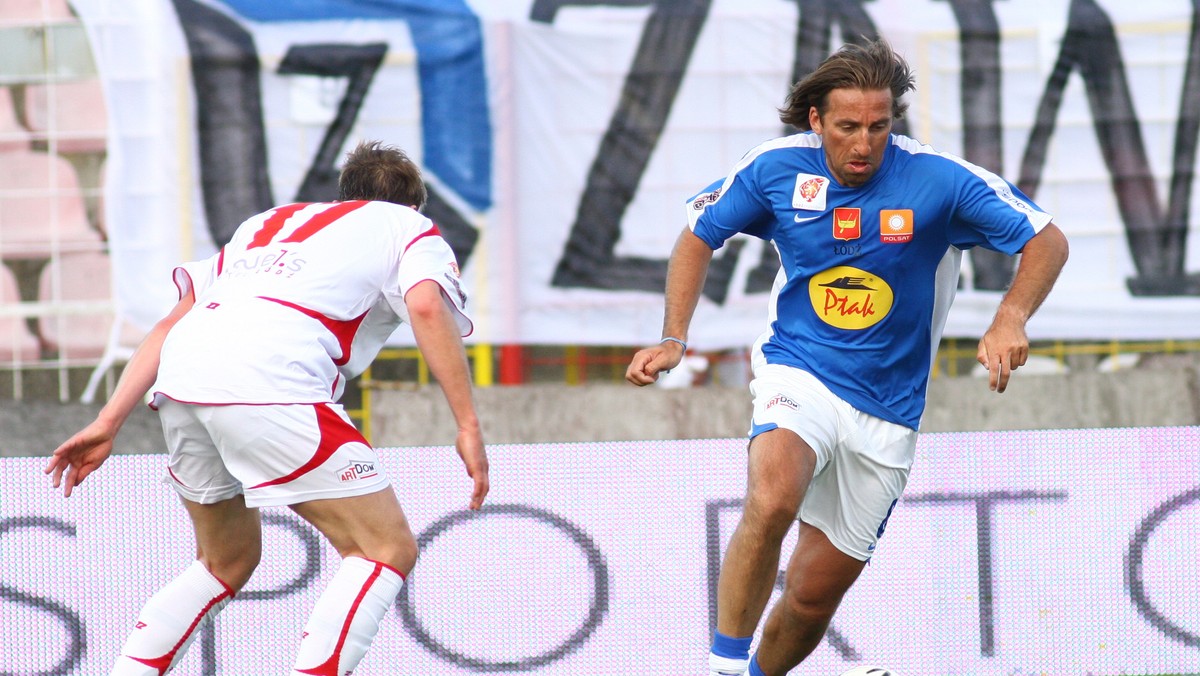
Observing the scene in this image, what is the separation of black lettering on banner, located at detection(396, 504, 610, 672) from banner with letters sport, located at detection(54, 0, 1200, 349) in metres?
3.24

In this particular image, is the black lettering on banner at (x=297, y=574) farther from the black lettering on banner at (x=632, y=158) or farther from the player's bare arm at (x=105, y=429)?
the black lettering on banner at (x=632, y=158)

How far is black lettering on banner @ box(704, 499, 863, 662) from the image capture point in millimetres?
5383

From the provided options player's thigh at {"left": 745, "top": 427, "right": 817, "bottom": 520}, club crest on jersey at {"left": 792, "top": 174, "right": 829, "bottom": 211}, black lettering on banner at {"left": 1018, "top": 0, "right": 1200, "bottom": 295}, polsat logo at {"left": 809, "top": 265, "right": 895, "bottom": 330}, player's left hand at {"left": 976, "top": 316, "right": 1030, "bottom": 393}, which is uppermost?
club crest on jersey at {"left": 792, "top": 174, "right": 829, "bottom": 211}

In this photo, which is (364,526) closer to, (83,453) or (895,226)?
(83,453)

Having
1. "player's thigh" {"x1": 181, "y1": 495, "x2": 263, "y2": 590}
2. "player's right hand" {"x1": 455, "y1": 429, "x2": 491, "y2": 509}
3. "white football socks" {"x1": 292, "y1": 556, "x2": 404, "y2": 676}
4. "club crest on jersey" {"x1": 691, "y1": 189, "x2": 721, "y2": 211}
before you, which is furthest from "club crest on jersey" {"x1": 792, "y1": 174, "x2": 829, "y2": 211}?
"player's thigh" {"x1": 181, "y1": 495, "x2": 263, "y2": 590}

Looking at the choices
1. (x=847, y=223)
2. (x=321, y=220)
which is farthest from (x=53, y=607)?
(x=847, y=223)

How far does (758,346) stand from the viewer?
15.1 ft

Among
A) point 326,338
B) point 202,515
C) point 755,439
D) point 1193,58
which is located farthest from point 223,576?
point 1193,58

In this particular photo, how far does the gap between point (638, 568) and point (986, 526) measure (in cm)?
141

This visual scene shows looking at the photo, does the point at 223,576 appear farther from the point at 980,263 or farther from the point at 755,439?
the point at 980,263

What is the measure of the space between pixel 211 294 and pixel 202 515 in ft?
2.19

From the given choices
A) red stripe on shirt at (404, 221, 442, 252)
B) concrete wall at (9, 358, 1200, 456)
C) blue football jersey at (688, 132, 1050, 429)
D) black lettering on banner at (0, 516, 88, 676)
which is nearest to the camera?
red stripe on shirt at (404, 221, 442, 252)

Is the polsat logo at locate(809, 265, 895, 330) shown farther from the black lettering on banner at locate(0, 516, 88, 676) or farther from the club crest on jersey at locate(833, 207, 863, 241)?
the black lettering on banner at locate(0, 516, 88, 676)

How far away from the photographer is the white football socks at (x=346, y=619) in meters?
3.63
